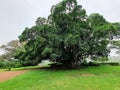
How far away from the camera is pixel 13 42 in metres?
54.0

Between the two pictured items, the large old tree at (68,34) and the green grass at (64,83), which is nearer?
the green grass at (64,83)

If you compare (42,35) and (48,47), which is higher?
(42,35)

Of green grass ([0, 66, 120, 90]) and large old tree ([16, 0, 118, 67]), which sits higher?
large old tree ([16, 0, 118, 67])

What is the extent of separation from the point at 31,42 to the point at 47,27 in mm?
3707

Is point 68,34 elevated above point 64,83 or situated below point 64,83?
above

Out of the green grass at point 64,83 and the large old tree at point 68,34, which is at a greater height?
the large old tree at point 68,34

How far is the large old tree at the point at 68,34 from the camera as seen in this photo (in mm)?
24672

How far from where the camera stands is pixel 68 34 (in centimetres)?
2459

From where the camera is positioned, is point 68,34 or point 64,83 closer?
point 64,83

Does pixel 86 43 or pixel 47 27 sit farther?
pixel 47 27

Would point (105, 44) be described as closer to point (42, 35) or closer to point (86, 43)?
point (86, 43)

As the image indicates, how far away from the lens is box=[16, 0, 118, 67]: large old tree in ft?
80.9

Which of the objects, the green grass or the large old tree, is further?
the large old tree

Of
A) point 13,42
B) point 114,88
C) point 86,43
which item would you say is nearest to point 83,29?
point 86,43
